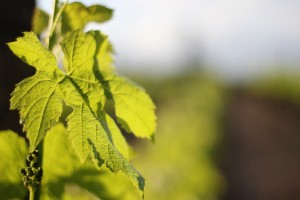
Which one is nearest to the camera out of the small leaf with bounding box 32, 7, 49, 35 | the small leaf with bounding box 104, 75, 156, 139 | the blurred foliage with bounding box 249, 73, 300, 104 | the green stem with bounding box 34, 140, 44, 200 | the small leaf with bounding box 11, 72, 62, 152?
the small leaf with bounding box 11, 72, 62, 152

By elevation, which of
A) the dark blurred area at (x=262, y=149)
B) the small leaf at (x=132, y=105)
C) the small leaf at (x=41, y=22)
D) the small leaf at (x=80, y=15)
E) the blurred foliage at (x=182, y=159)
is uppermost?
the small leaf at (x=80, y=15)

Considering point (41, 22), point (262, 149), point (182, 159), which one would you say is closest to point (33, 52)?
point (41, 22)

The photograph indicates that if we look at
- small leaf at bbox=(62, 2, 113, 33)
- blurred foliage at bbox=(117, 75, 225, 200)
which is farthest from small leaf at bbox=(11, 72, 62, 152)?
blurred foliage at bbox=(117, 75, 225, 200)

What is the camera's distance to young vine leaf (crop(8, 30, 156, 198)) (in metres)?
1.10

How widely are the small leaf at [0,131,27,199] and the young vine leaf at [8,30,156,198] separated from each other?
20 cm

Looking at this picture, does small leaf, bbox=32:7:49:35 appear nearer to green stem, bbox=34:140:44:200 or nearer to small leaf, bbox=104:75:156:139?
small leaf, bbox=104:75:156:139

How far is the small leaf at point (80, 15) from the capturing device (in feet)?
4.60

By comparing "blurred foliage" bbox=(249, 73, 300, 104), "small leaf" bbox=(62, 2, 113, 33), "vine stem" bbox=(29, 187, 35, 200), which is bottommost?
"blurred foliage" bbox=(249, 73, 300, 104)

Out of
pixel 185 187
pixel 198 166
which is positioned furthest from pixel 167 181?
pixel 198 166

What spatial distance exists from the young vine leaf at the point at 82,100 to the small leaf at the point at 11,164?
0.65 feet

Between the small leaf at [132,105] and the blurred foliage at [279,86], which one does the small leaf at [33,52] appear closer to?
the small leaf at [132,105]

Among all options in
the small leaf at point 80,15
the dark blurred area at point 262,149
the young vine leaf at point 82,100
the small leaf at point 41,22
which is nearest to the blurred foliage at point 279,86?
the dark blurred area at point 262,149

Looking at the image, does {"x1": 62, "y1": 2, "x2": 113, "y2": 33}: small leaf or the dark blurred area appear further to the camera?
the dark blurred area

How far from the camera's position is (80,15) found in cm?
145
